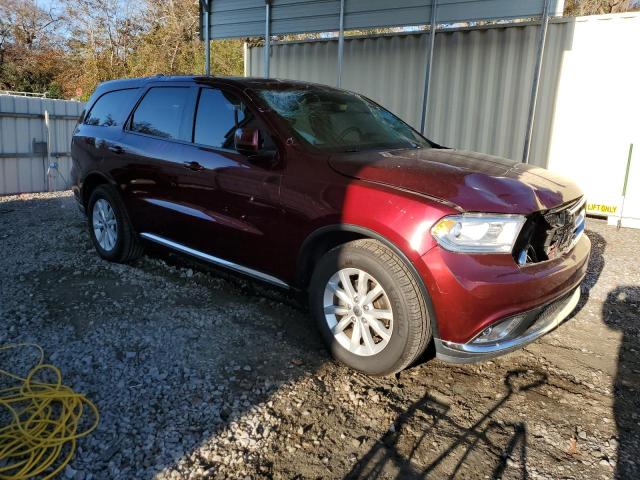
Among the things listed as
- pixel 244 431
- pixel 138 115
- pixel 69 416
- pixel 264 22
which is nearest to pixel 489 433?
pixel 244 431

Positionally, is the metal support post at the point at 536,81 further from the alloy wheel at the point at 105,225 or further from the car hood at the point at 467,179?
the alloy wheel at the point at 105,225

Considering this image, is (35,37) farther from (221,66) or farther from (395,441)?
(395,441)

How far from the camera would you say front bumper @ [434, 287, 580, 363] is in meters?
2.90

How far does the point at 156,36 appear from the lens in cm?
2531

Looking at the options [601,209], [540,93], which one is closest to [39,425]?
[601,209]

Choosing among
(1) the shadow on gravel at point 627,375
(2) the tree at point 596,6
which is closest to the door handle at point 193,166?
(1) the shadow on gravel at point 627,375

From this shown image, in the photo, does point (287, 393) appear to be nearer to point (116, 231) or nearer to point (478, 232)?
point (478, 232)

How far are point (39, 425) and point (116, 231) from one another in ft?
8.93

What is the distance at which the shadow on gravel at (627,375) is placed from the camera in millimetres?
2621

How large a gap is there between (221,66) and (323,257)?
21.1 metres

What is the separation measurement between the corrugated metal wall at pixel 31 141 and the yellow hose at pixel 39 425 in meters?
8.85

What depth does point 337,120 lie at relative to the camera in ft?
→ 13.4

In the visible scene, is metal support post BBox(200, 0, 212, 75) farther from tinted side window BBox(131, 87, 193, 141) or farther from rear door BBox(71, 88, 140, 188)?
tinted side window BBox(131, 87, 193, 141)

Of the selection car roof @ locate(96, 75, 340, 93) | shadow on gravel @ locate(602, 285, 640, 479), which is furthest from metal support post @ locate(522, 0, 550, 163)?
car roof @ locate(96, 75, 340, 93)
